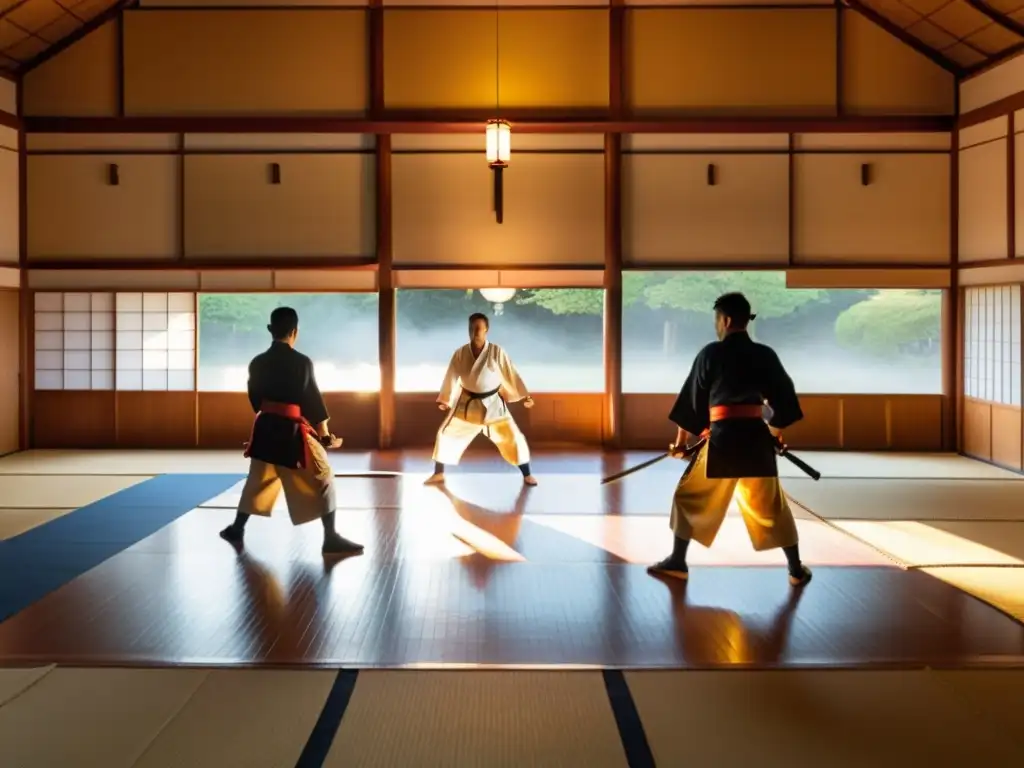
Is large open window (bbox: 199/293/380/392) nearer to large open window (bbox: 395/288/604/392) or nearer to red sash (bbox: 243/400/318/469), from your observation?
large open window (bbox: 395/288/604/392)

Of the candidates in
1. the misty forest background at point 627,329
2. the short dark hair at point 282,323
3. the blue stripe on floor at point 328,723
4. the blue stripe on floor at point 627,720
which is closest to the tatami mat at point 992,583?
the blue stripe on floor at point 627,720

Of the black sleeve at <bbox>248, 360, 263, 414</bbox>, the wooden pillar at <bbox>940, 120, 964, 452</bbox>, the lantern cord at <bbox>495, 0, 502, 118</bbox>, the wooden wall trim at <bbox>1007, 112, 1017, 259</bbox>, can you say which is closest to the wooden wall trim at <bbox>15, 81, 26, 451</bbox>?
the lantern cord at <bbox>495, 0, 502, 118</bbox>

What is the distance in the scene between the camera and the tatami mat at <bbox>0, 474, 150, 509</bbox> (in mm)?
6320

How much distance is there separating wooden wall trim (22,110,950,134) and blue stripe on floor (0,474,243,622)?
11.2 ft

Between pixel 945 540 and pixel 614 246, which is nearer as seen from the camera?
pixel 945 540

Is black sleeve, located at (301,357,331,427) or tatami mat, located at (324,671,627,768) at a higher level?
black sleeve, located at (301,357,331,427)

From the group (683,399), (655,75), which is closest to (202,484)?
(683,399)

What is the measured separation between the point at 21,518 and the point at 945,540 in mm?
5128

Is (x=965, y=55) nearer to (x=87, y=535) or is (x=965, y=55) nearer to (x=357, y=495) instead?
(x=357, y=495)

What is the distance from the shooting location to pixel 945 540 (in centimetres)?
534

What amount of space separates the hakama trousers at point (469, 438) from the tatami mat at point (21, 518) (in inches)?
96.1

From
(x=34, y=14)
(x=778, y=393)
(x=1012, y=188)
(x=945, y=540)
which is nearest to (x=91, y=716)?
(x=778, y=393)

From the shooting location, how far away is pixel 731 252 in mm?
9133

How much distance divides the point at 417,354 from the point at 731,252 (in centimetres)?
301
